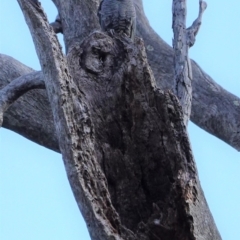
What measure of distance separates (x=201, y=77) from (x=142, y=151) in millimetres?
1907

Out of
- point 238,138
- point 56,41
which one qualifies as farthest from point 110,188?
point 238,138

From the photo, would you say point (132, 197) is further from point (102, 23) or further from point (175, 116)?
point (102, 23)

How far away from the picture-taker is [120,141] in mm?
2396

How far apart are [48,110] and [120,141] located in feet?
5.35

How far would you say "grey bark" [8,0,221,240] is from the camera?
2.05m

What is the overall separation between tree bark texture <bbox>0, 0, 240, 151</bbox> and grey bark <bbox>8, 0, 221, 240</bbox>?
4.79 feet

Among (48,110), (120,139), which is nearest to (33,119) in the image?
(48,110)

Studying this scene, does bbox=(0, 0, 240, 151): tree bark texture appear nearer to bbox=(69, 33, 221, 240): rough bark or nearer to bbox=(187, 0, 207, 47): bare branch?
bbox=(187, 0, 207, 47): bare branch

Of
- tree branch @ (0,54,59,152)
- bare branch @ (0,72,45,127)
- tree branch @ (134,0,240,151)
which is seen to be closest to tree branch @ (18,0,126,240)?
bare branch @ (0,72,45,127)

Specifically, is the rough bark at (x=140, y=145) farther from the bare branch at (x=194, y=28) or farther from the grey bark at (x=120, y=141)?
the bare branch at (x=194, y=28)

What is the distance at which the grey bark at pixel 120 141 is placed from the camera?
205 cm

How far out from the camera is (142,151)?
2.36 metres

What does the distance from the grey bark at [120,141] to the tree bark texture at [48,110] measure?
4.79 ft

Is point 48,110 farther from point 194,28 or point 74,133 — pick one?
point 74,133
